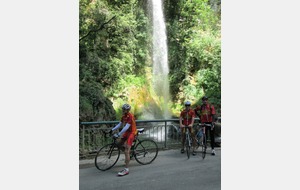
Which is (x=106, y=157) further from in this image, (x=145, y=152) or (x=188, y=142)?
(x=188, y=142)

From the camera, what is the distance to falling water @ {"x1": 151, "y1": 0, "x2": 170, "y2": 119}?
Result: 22.3m

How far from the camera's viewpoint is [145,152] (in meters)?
6.59

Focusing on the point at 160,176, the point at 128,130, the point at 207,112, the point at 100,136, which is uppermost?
the point at 207,112

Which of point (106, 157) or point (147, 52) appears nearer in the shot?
point (106, 157)

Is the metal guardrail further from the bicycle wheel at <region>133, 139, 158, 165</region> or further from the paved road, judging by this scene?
the bicycle wheel at <region>133, 139, 158, 165</region>

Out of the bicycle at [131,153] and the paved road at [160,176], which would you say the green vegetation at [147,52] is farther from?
the paved road at [160,176]

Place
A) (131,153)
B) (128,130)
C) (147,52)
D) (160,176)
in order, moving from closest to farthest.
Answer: (160,176), (128,130), (131,153), (147,52)

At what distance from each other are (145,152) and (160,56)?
16638 mm

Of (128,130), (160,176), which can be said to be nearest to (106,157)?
(128,130)

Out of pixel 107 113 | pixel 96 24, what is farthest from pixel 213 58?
pixel 107 113

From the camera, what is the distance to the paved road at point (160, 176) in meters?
4.95

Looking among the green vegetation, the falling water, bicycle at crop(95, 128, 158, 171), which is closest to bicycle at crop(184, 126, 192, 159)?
bicycle at crop(95, 128, 158, 171)

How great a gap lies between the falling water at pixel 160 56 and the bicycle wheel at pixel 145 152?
1508 centimetres

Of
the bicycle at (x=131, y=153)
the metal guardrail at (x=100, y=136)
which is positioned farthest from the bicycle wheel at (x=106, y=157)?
the metal guardrail at (x=100, y=136)
